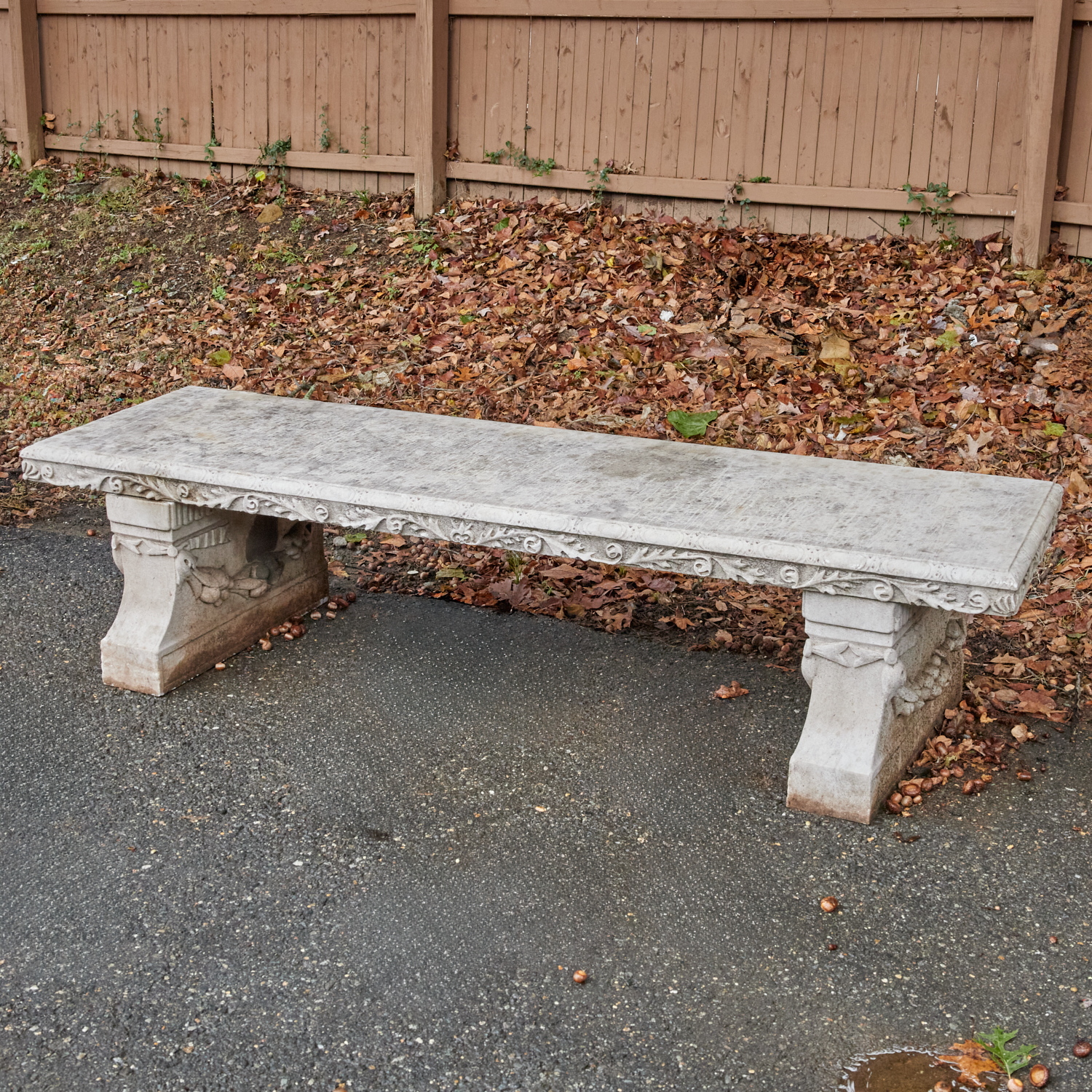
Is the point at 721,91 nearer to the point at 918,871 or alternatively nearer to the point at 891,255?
the point at 891,255

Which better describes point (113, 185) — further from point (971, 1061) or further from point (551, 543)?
point (971, 1061)

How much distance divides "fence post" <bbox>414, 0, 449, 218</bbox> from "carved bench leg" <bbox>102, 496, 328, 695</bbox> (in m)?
3.79

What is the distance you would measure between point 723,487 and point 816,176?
3.73 m

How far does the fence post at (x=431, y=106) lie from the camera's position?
713 cm

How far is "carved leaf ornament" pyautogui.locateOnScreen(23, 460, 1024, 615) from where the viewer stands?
289cm


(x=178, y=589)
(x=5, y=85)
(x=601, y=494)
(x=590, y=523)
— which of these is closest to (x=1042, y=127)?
(x=601, y=494)

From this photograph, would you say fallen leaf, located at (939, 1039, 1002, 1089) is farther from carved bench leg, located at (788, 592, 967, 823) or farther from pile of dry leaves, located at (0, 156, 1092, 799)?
pile of dry leaves, located at (0, 156, 1092, 799)

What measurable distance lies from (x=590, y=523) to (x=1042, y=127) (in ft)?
13.0

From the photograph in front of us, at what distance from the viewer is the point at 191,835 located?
3213 millimetres

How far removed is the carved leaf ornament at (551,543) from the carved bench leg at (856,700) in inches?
3.9

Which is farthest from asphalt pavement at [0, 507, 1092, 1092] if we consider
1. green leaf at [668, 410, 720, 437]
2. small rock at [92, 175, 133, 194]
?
small rock at [92, 175, 133, 194]

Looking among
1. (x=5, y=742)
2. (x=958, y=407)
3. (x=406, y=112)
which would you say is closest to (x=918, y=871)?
(x=5, y=742)

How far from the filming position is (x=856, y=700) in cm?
317

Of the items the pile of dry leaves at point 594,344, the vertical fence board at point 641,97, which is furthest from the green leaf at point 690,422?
the vertical fence board at point 641,97
